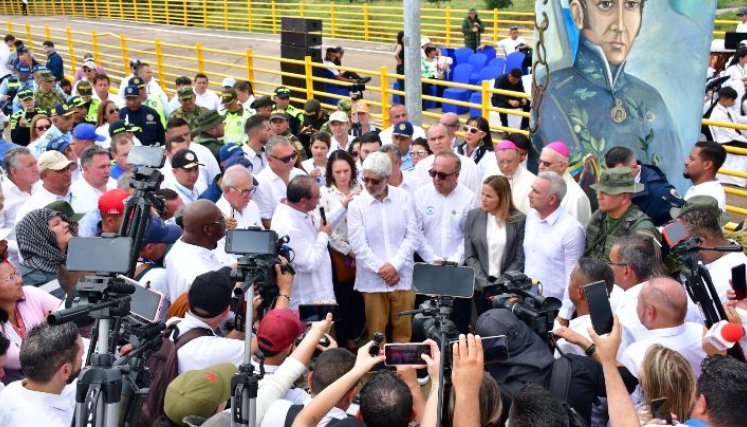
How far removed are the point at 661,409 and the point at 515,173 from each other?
12.3 ft

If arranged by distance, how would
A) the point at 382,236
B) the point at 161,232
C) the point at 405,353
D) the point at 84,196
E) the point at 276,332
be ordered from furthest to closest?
the point at 84,196 → the point at 382,236 → the point at 161,232 → the point at 276,332 → the point at 405,353

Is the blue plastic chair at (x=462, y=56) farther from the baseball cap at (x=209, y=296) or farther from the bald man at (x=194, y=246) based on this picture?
the baseball cap at (x=209, y=296)

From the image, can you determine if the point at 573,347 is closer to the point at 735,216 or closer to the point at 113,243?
the point at 113,243

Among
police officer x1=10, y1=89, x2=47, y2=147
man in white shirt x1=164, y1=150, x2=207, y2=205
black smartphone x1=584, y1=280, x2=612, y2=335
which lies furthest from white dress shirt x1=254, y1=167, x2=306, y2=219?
police officer x1=10, y1=89, x2=47, y2=147

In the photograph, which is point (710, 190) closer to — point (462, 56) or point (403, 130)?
point (403, 130)

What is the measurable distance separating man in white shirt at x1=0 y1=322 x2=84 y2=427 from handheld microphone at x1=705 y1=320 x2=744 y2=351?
287 cm

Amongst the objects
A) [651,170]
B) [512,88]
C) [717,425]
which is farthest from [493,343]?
[512,88]

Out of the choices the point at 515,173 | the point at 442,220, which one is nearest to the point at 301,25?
the point at 515,173

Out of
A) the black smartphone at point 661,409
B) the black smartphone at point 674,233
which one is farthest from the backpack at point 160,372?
the black smartphone at point 674,233

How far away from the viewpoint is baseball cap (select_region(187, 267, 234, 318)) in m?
4.29

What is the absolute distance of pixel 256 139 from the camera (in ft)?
26.8

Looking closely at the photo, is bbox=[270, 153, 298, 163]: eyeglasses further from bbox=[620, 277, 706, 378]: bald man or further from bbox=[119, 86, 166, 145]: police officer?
bbox=[119, 86, 166, 145]: police officer

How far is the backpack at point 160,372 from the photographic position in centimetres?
385

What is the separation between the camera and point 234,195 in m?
6.06
